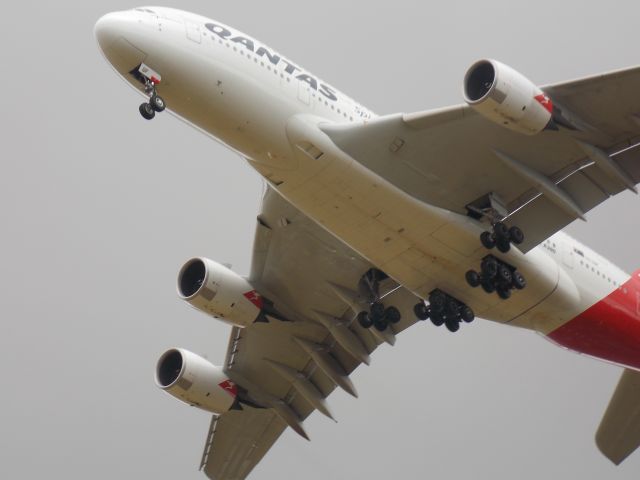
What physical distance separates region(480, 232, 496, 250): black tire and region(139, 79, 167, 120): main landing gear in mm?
8500

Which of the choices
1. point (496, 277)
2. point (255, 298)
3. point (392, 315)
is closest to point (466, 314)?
point (496, 277)

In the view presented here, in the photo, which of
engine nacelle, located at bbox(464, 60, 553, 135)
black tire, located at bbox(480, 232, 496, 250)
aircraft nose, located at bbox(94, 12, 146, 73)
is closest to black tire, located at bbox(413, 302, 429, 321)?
black tire, located at bbox(480, 232, 496, 250)

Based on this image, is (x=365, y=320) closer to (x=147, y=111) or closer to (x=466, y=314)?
(x=466, y=314)

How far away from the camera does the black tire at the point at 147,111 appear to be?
92.1 ft

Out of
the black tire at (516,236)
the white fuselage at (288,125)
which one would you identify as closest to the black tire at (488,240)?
the white fuselage at (288,125)

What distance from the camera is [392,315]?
1313 inches

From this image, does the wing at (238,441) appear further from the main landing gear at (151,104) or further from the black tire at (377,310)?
the main landing gear at (151,104)

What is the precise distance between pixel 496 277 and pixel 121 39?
11.0 meters

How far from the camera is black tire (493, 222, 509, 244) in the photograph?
29516 mm

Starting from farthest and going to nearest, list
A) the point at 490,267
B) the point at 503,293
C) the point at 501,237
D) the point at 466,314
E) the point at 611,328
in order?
the point at 611,328, the point at 466,314, the point at 503,293, the point at 490,267, the point at 501,237

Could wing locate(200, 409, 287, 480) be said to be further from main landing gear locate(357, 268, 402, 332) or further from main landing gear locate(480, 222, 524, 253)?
main landing gear locate(480, 222, 524, 253)

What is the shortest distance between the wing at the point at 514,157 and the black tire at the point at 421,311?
11.7 ft

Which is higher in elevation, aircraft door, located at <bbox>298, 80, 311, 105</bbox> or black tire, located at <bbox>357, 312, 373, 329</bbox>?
aircraft door, located at <bbox>298, 80, 311, 105</bbox>

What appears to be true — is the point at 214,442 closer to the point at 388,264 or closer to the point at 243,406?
the point at 243,406
